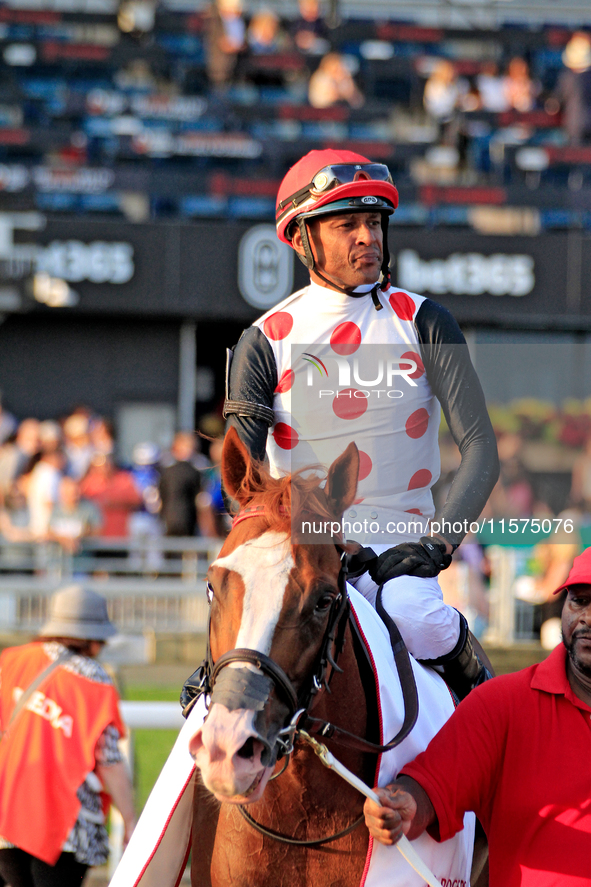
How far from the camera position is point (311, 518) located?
2.21 meters

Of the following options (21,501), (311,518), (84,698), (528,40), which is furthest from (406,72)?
(311,518)

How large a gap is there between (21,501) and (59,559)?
2.64 ft

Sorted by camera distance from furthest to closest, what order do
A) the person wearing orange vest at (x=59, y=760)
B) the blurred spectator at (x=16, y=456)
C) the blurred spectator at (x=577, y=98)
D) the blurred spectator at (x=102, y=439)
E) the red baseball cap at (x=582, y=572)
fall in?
1. the blurred spectator at (x=577, y=98)
2. the blurred spectator at (x=102, y=439)
3. the blurred spectator at (x=16, y=456)
4. the person wearing orange vest at (x=59, y=760)
5. the red baseball cap at (x=582, y=572)

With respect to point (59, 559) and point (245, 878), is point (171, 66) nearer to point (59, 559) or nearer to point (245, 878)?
point (59, 559)

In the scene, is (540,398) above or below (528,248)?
below

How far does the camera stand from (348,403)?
270 cm

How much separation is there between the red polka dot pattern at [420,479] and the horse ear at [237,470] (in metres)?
0.59

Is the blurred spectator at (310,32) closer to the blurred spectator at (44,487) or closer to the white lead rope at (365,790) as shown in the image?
the blurred spectator at (44,487)

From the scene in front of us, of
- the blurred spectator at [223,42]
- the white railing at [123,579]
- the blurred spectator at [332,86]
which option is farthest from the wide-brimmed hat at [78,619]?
the blurred spectator at [223,42]

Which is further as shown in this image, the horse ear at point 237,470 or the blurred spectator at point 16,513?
the blurred spectator at point 16,513

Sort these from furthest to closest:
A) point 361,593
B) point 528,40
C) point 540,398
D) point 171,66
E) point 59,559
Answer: point 528,40 < point 171,66 < point 59,559 < point 540,398 < point 361,593

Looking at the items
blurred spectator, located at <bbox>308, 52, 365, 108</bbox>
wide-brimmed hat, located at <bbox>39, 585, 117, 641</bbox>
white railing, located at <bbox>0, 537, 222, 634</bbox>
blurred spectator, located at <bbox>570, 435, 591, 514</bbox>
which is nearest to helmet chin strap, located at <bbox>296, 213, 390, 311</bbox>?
A: blurred spectator, located at <bbox>570, 435, 591, 514</bbox>

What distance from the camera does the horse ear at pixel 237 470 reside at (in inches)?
90.3

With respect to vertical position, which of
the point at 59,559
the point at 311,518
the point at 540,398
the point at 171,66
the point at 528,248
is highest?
the point at 171,66
